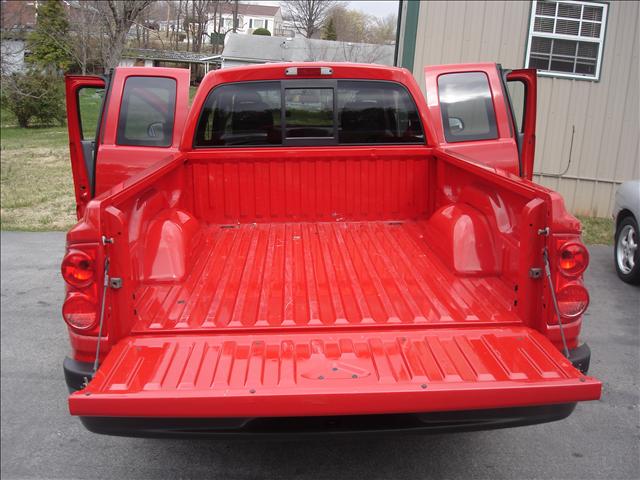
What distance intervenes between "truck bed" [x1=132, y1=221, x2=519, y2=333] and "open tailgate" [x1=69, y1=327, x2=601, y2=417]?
0.14 metres

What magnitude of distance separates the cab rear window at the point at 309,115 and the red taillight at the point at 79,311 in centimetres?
209

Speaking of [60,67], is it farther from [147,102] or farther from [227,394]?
[227,394]

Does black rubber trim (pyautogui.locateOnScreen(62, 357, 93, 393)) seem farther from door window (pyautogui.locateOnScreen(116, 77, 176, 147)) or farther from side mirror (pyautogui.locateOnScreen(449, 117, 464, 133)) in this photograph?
side mirror (pyautogui.locateOnScreen(449, 117, 464, 133))

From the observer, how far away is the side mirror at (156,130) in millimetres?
4633

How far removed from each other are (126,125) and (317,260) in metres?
1.91

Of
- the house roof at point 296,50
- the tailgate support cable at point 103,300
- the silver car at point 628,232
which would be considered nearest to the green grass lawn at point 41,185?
the silver car at point 628,232

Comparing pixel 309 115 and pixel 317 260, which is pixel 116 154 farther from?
pixel 317 260

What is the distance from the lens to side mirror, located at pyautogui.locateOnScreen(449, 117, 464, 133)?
480cm

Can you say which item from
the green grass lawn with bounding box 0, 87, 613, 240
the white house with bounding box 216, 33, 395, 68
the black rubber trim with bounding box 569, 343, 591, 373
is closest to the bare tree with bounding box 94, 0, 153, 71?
the green grass lawn with bounding box 0, 87, 613, 240

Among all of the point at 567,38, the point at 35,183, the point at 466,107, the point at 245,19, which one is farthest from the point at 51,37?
the point at 466,107

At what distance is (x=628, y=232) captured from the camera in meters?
6.62

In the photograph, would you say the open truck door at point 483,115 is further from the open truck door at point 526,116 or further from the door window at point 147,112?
the door window at point 147,112

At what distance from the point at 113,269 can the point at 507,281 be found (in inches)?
78.0

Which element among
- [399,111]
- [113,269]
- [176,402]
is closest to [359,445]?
[176,402]
